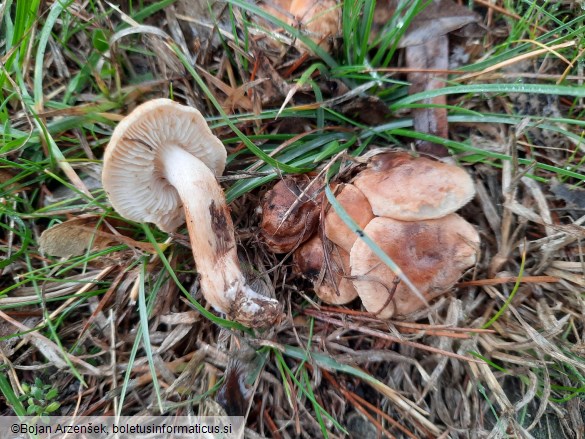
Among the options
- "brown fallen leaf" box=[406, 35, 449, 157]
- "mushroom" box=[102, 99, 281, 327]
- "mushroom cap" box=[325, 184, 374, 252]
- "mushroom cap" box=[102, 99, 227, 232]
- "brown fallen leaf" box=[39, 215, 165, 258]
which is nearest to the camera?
"mushroom cap" box=[102, 99, 227, 232]

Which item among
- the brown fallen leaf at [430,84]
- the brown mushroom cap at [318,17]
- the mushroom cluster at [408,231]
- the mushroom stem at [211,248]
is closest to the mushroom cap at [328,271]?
the mushroom cluster at [408,231]

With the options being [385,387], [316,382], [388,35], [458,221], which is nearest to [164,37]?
[388,35]

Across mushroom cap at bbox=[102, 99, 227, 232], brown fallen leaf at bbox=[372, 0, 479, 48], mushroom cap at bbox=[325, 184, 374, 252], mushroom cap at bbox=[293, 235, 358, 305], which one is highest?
brown fallen leaf at bbox=[372, 0, 479, 48]

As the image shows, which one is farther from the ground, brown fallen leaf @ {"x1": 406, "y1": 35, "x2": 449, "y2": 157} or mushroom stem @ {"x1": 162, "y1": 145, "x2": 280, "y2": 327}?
brown fallen leaf @ {"x1": 406, "y1": 35, "x2": 449, "y2": 157}

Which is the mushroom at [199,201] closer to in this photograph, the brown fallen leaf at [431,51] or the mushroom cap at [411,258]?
the mushroom cap at [411,258]

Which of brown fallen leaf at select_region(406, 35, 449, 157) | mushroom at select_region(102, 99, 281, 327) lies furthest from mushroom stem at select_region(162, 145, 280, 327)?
brown fallen leaf at select_region(406, 35, 449, 157)

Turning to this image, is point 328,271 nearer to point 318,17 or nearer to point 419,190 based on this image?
point 419,190

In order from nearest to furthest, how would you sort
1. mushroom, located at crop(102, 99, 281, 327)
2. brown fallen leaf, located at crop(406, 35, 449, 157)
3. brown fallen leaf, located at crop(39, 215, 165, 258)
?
mushroom, located at crop(102, 99, 281, 327) → brown fallen leaf, located at crop(39, 215, 165, 258) → brown fallen leaf, located at crop(406, 35, 449, 157)

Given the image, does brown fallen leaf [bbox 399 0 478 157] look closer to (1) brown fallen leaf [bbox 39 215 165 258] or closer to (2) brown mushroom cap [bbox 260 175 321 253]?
(2) brown mushroom cap [bbox 260 175 321 253]
